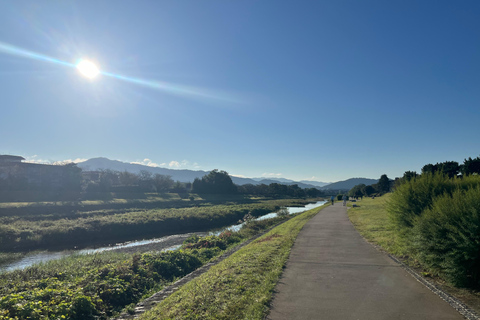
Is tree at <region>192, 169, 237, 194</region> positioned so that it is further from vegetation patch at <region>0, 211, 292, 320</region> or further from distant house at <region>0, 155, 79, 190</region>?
vegetation patch at <region>0, 211, 292, 320</region>

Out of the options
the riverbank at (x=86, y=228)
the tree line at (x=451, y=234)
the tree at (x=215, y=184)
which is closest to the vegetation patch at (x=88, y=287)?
the tree line at (x=451, y=234)

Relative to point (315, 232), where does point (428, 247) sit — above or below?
above

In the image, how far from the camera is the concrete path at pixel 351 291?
4.88 m

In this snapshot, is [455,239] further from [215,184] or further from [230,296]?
[215,184]

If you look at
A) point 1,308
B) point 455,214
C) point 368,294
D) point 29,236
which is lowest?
point 29,236

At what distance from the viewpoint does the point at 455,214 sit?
19.2 feet

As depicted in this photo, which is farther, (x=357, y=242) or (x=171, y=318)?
(x=357, y=242)

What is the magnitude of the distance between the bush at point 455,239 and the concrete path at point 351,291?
2.28 feet

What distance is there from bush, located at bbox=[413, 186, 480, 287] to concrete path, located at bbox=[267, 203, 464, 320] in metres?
0.70

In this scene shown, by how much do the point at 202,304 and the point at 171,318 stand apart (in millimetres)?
717

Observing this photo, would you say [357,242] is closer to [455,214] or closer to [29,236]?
[455,214]

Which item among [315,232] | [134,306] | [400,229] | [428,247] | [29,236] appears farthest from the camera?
[29,236]

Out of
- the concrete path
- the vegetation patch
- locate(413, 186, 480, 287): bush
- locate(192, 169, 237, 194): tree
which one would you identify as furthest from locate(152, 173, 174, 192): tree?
locate(413, 186, 480, 287): bush

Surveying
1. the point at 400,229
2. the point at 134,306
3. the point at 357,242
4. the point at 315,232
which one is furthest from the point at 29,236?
the point at 400,229
